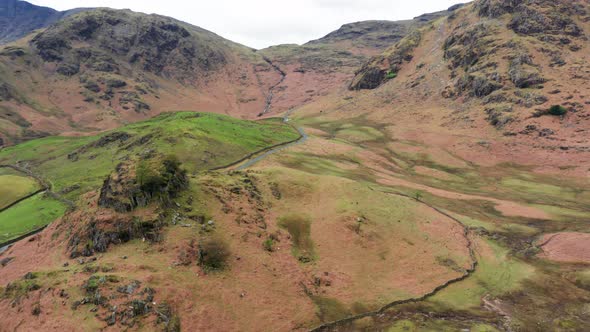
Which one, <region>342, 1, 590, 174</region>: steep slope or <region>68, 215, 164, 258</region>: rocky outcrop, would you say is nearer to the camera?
<region>68, 215, 164, 258</region>: rocky outcrop

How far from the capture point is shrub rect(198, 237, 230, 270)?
3634 centimetres

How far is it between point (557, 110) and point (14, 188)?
491 ft

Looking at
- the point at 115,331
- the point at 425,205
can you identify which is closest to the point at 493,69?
the point at 425,205

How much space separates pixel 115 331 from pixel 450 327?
28571 millimetres

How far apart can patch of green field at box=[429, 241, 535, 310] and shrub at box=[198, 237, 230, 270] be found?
2272cm

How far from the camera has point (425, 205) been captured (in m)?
62.7

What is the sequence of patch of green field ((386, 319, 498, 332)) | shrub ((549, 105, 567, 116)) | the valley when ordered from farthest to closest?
shrub ((549, 105, 567, 116))
the valley
patch of green field ((386, 319, 498, 332))

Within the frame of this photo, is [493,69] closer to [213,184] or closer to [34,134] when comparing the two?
[213,184]

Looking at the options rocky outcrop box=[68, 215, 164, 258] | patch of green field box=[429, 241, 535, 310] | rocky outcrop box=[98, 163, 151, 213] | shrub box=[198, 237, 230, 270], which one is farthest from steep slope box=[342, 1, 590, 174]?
rocky outcrop box=[98, 163, 151, 213]

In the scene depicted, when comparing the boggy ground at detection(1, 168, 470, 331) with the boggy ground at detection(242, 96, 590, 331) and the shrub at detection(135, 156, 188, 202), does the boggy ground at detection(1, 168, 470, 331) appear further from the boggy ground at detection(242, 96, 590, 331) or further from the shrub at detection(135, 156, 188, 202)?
the boggy ground at detection(242, 96, 590, 331)

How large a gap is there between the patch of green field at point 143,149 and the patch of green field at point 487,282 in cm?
5658

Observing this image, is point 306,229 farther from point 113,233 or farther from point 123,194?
point 113,233

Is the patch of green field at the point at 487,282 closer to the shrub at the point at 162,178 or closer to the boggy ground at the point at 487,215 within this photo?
the boggy ground at the point at 487,215

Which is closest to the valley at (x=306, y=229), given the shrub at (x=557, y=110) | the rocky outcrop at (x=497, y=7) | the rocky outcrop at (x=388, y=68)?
the shrub at (x=557, y=110)
